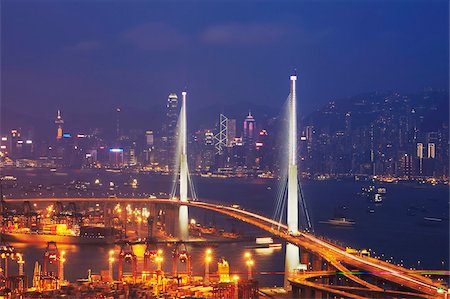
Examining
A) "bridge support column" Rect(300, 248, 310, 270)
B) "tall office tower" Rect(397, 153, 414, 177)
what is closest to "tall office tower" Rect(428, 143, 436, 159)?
"tall office tower" Rect(397, 153, 414, 177)

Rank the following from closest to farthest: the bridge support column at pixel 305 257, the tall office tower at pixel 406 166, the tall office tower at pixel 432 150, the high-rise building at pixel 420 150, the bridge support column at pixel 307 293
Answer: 1. the bridge support column at pixel 307 293
2. the bridge support column at pixel 305 257
3. the tall office tower at pixel 432 150
4. the high-rise building at pixel 420 150
5. the tall office tower at pixel 406 166

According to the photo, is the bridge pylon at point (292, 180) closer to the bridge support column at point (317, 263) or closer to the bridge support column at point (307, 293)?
the bridge support column at point (317, 263)

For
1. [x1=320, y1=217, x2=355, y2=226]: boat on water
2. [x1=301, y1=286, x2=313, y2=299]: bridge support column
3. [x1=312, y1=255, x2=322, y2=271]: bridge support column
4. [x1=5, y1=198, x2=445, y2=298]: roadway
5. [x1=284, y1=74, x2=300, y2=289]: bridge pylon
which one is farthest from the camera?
[x1=320, y1=217, x2=355, y2=226]: boat on water

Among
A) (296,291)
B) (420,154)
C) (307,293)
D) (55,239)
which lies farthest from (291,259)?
(420,154)

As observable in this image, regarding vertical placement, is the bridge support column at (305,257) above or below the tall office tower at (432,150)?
below

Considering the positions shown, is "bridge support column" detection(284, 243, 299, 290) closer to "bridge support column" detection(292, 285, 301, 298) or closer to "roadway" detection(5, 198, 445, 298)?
"roadway" detection(5, 198, 445, 298)

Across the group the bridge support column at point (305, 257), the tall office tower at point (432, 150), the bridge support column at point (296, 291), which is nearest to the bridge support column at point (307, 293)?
the bridge support column at point (296, 291)

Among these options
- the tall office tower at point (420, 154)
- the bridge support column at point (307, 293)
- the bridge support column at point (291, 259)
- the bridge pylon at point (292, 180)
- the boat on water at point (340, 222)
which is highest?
the tall office tower at point (420, 154)

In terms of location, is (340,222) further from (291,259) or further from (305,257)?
(305,257)

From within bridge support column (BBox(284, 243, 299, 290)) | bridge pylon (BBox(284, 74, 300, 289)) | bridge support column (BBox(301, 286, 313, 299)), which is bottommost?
bridge support column (BBox(301, 286, 313, 299))

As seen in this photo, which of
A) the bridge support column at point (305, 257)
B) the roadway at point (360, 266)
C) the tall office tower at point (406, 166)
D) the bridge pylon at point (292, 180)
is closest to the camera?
the roadway at point (360, 266)

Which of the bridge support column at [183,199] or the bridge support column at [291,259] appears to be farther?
the bridge support column at [183,199]

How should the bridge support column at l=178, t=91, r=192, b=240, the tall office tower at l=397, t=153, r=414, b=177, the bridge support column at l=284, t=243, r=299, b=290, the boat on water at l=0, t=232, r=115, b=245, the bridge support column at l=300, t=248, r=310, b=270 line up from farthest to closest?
the tall office tower at l=397, t=153, r=414, b=177 < the bridge support column at l=178, t=91, r=192, b=240 < the boat on water at l=0, t=232, r=115, b=245 < the bridge support column at l=300, t=248, r=310, b=270 < the bridge support column at l=284, t=243, r=299, b=290
